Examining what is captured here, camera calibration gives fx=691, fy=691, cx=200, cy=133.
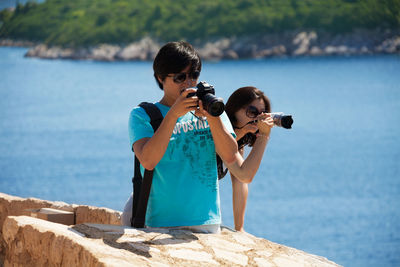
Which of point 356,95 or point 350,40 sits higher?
point 350,40

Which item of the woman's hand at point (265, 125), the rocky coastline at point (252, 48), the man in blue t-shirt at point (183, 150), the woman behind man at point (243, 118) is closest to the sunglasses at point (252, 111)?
the woman behind man at point (243, 118)

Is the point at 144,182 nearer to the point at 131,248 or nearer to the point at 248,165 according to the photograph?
the point at 131,248

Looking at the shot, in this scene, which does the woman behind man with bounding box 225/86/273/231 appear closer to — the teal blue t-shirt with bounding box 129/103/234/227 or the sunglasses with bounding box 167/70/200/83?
the teal blue t-shirt with bounding box 129/103/234/227

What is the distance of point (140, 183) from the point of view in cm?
354

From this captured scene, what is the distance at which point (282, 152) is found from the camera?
36.6 m

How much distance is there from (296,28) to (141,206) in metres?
82.9

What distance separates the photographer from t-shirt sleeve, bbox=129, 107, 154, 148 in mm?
3412

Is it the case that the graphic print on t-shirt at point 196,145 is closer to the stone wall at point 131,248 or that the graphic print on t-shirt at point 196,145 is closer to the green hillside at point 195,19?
the stone wall at point 131,248

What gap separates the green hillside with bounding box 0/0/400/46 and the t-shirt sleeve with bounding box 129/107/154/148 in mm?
76787

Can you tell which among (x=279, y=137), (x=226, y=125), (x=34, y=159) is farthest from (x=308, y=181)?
(x=226, y=125)

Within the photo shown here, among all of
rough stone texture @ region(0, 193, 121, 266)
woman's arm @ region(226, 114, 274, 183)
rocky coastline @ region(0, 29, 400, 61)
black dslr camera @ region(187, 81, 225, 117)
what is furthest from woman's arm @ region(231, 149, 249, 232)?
rocky coastline @ region(0, 29, 400, 61)

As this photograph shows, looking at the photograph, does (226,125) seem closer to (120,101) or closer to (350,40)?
(120,101)

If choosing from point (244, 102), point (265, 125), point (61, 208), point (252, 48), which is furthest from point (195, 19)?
point (265, 125)

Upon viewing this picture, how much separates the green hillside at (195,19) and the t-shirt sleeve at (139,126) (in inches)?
3023
